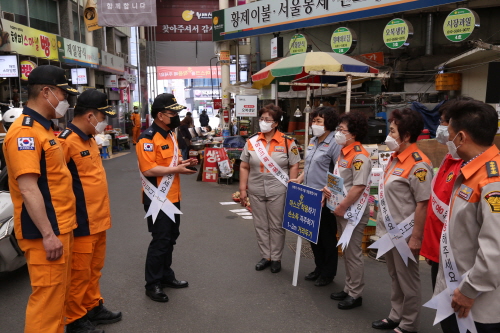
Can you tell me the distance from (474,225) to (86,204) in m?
2.97

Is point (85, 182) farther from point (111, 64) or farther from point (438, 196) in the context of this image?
point (111, 64)

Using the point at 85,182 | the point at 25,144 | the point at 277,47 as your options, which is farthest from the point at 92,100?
the point at 277,47

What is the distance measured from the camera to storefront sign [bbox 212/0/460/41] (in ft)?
40.4

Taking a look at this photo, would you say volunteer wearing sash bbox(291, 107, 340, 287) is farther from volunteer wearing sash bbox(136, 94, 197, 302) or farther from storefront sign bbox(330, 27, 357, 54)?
storefront sign bbox(330, 27, 357, 54)

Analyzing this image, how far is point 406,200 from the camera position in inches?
141

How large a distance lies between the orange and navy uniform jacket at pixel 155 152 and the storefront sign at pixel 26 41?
38.7 ft

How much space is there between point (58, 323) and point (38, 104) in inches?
63.0

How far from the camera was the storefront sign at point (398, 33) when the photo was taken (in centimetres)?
1108

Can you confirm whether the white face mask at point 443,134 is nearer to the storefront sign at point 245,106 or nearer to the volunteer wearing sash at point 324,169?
the volunteer wearing sash at point 324,169

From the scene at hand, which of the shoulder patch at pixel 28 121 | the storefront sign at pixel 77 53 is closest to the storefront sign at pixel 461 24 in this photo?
the shoulder patch at pixel 28 121

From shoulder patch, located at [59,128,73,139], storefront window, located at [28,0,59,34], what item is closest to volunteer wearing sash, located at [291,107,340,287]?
shoulder patch, located at [59,128,73,139]

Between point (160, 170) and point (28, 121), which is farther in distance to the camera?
point (160, 170)

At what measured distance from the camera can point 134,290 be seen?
490cm

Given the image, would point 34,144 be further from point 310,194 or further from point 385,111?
point 385,111
